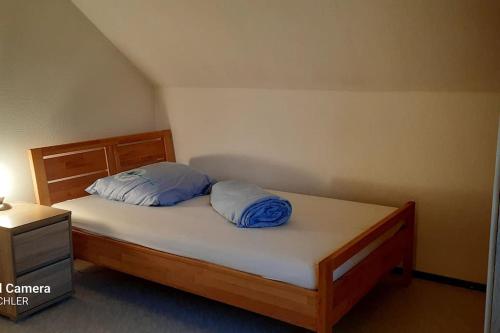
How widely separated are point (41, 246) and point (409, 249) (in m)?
2.11

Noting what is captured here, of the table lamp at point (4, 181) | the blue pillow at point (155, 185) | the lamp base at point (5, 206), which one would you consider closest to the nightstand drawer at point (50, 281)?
the lamp base at point (5, 206)

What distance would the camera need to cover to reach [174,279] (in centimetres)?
278

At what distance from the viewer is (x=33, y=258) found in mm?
2826

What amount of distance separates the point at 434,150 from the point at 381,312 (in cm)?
102

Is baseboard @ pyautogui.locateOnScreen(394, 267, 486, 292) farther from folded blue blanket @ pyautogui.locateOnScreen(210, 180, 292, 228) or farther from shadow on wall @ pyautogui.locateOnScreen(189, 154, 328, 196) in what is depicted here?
folded blue blanket @ pyautogui.locateOnScreen(210, 180, 292, 228)

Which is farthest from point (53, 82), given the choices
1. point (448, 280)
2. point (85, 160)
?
point (448, 280)

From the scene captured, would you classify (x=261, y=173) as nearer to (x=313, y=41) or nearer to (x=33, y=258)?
(x=313, y=41)

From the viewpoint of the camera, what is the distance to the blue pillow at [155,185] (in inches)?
131

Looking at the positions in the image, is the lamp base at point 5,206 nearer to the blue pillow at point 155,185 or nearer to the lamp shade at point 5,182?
the lamp shade at point 5,182

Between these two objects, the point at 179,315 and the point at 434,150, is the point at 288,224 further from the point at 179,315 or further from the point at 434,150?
the point at 434,150

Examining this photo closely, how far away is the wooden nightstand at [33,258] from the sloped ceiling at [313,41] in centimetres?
141

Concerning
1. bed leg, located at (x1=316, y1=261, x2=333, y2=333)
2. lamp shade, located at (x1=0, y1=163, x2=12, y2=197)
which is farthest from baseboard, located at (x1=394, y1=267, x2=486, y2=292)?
lamp shade, located at (x1=0, y1=163, x2=12, y2=197)

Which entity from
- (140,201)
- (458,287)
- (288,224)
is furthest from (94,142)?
(458,287)

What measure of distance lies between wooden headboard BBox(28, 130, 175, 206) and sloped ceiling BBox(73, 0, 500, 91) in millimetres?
605
